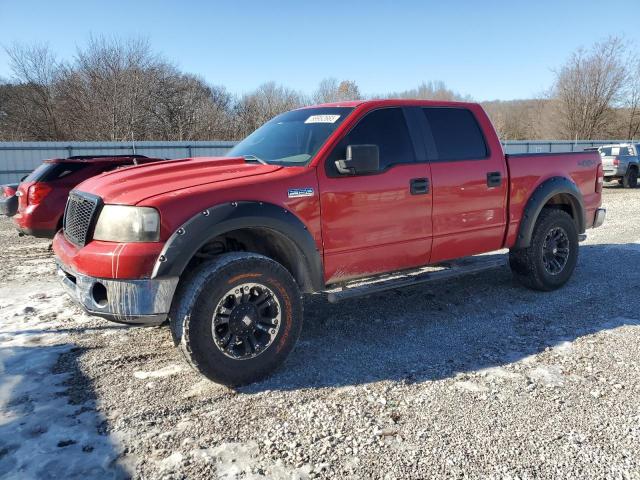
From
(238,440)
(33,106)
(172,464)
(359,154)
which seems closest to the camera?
(172,464)

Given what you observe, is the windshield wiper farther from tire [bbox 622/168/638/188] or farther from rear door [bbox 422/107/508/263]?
tire [bbox 622/168/638/188]

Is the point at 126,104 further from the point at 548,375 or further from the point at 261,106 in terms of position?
the point at 548,375

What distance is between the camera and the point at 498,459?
250 centimetres

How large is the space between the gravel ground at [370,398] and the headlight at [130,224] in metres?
1.05

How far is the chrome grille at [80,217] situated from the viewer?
129 inches

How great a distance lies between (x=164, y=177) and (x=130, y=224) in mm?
564

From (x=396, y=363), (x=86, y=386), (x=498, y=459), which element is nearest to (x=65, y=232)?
(x=86, y=386)

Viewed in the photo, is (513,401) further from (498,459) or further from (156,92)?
(156,92)

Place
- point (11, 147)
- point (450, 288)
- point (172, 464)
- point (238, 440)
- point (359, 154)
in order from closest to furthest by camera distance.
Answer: point (172, 464) < point (238, 440) < point (359, 154) < point (450, 288) < point (11, 147)

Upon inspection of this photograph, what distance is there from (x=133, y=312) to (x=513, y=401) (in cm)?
247

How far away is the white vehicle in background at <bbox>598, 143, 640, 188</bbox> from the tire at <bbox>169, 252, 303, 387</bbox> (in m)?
19.2

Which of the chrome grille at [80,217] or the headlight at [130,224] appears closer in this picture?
the headlight at [130,224]

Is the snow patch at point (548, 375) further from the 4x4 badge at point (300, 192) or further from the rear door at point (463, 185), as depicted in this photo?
the 4x4 badge at point (300, 192)

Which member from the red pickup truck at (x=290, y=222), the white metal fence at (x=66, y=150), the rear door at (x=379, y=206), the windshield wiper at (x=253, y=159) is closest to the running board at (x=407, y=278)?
the red pickup truck at (x=290, y=222)
